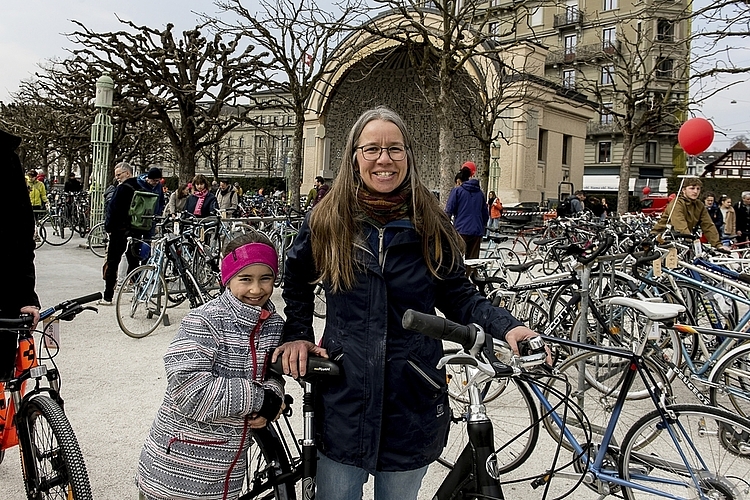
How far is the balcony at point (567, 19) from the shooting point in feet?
154

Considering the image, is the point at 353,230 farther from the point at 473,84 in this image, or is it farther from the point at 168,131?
the point at 473,84

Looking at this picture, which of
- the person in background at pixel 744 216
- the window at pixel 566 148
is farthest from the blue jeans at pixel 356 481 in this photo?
the window at pixel 566 148

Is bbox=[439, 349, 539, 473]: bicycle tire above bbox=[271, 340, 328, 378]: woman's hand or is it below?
below

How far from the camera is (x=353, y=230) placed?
2.00 meters

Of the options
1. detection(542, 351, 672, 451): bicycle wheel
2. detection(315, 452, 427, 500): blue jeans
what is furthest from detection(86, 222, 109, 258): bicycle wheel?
detection(315, 452, 427, 500): blue jeans

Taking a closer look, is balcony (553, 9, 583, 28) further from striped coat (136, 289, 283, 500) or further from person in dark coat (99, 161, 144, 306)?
striped coat (136, 289, 283, 500)

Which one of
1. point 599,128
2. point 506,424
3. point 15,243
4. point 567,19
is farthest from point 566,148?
point 15,243

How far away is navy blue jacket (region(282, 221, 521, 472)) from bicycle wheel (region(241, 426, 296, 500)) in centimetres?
37

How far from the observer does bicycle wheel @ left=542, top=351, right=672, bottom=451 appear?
3111 mm

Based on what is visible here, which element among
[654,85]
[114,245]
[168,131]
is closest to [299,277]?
[114,245]

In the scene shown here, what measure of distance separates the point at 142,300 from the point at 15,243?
4.18m

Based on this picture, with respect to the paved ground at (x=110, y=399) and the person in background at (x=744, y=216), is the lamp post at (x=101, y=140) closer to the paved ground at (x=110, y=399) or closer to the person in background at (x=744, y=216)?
the paved ground at (x=110, y=399)

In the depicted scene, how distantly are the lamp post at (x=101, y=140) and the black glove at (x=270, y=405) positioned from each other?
44.0 feet

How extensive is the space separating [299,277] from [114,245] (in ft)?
22.4
